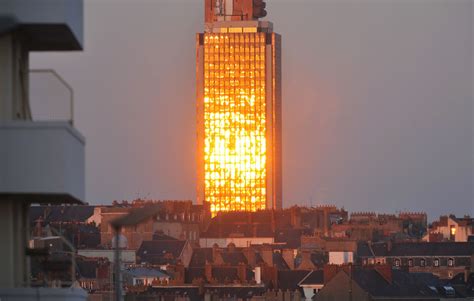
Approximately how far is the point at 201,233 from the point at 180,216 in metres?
3.20

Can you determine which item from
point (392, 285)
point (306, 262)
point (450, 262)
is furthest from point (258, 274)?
point (450, 262)

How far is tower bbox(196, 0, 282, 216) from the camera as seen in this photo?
190500 millimetres

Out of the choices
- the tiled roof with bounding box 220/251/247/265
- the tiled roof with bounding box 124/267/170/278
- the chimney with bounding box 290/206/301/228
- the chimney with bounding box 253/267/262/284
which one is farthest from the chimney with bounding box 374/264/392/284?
the chimney with bounding box 290/206/301/228

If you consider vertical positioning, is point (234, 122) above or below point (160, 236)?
above

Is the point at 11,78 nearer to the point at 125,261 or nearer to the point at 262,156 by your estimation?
the point at 125,261

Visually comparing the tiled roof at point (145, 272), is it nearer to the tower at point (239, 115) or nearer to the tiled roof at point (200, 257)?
the tiled roof at point (200, 257)

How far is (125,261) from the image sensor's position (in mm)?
135250

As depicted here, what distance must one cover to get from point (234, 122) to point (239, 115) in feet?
2.12

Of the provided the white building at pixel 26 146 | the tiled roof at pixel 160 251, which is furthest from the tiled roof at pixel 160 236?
the white building at pixel 26 146

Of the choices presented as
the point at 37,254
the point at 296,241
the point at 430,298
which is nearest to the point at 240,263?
the point at 430,298

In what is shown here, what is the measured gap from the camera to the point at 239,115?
193 m

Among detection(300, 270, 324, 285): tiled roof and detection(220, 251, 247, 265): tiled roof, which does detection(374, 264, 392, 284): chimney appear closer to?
detection(300, 270, 324, 285): tiled roof

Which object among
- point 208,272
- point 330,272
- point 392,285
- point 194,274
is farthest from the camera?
point 194,274

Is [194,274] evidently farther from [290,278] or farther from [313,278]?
[313,278]
